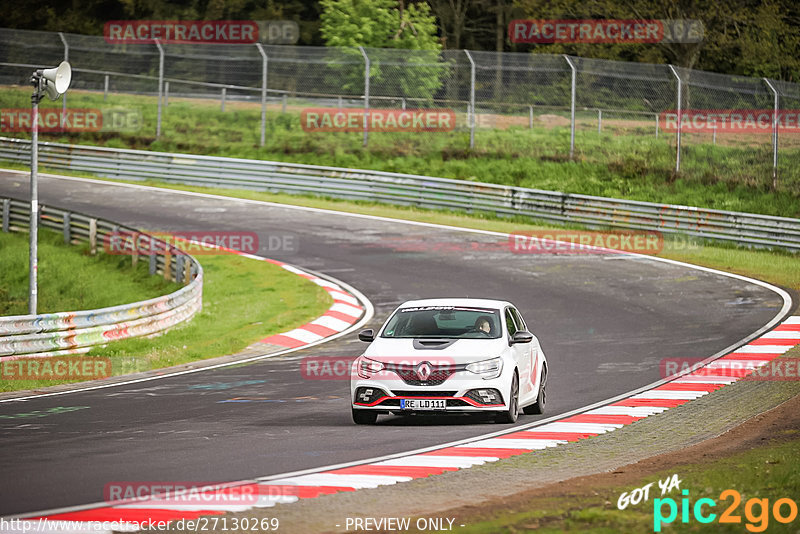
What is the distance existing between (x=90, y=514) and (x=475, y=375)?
501cm

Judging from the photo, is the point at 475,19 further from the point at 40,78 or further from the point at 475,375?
the point at 475,375

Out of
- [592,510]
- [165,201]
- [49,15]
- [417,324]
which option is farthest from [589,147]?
[49,15]

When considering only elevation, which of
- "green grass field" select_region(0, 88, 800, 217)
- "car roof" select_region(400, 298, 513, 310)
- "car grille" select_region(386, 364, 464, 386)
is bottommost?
"car grille" select_region(386, 364, 464, 386)

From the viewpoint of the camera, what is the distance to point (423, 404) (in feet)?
38.7

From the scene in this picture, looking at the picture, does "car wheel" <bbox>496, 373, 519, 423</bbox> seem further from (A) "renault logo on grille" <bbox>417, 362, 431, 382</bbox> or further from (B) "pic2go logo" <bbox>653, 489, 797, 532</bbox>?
(B) "pic2go logo" <bbox>653, 489, 797, 532</bbox>

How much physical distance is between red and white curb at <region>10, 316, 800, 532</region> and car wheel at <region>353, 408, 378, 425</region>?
1.44 meters

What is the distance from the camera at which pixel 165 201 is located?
115ft

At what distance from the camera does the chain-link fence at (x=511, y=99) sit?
105 feet

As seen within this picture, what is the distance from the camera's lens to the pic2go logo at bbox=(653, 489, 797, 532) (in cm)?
679

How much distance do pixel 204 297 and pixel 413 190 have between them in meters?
12.0

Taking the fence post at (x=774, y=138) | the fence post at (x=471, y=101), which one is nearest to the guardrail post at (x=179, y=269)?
the fence post at (x=471, y=101)

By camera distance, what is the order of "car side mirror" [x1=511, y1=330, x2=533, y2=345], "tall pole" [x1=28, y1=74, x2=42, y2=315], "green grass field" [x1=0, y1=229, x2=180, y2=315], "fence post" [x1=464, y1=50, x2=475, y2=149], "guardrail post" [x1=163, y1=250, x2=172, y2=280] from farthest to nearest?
1. "fence post" [x1=464, y1=50, x2=475, y2=149]
2. "guardrail post" [x1=163, y1=250, x2=172, y2=280]
3. "green grass field" [x1=0, y1=229, x2=180, y2=315]
4. "tall pole" [x1=28, y1=74, x2=42, y2=315]
5. "car side mirror" [x1=511, y1=330, x2=533, y2=345]

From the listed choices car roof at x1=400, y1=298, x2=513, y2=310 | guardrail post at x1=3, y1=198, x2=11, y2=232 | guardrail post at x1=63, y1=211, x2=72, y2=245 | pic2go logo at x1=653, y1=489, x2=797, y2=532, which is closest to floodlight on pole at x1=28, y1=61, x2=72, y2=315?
car roof at x1=400, y1=298, x2=513, y2=310

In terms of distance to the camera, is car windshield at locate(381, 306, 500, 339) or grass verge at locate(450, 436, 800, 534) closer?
grass verge at locate(450, 436, 800, 534)
